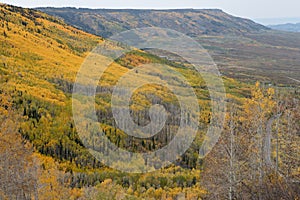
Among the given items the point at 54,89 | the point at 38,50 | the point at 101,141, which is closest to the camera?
the point at 101,141

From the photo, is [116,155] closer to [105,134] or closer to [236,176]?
[105,134]

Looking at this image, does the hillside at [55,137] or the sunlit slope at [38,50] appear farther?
the sunlit slope at [38,50]

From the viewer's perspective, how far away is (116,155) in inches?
1239

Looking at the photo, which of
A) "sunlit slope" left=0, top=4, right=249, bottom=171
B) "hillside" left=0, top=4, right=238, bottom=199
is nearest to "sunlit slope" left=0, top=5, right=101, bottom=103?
"sunlit slope" left=0, top=4, right=249, bottom=171

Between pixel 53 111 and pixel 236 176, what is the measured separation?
22.4 meters

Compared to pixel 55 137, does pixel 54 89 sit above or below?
above

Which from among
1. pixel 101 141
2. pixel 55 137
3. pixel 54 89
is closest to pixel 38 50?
pixel 54 89

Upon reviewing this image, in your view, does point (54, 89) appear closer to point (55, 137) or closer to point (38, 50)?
point (55, 137)

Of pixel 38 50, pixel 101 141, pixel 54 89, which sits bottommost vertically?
pixel 101 141

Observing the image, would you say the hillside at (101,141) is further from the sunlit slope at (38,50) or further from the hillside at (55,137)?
the sunlit slope at (38,50)

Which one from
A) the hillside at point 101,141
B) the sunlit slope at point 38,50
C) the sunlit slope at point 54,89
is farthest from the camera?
the sunlit slope at point 38,50

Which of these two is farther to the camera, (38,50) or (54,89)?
(38,50)

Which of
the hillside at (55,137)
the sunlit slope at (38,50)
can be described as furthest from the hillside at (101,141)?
the sunlit slope at (38,50)

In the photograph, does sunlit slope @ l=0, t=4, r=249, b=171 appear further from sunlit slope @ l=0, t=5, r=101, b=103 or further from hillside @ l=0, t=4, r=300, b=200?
hillside @ l=0, t=4, r=300, b=200
